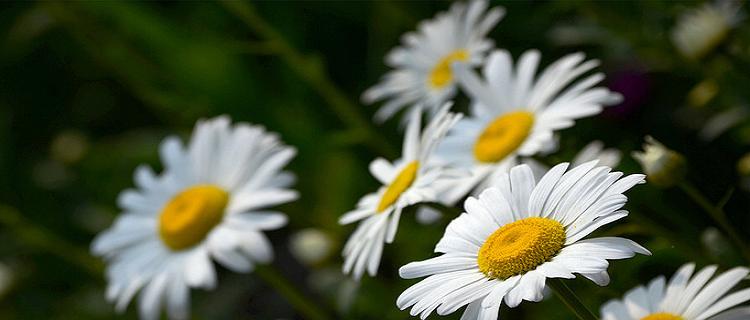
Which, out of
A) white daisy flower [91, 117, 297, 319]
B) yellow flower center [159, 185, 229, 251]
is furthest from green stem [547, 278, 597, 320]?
yellow flower center [159, 185, 229, 251]

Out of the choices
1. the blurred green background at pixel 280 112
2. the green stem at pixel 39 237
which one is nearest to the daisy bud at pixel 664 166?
the blurred green background at pixel 280 112

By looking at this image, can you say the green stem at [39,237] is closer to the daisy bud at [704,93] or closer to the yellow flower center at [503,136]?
the yellow flower center at [503,136]

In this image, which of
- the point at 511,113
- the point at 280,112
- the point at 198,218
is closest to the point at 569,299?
the point at 511,113

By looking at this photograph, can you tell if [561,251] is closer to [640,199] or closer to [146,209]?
[640,199]

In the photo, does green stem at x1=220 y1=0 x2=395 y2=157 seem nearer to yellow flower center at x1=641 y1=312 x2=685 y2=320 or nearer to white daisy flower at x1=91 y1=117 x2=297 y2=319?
white daisy flower at x1=91 y1=117 x2=297 y2=319

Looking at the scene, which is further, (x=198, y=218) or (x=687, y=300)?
(x=198, y=218)

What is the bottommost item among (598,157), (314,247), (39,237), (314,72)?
(598,157)

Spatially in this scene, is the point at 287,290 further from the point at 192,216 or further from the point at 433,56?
the point at 433,56

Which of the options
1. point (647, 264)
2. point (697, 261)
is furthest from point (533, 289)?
point (647, 264)
